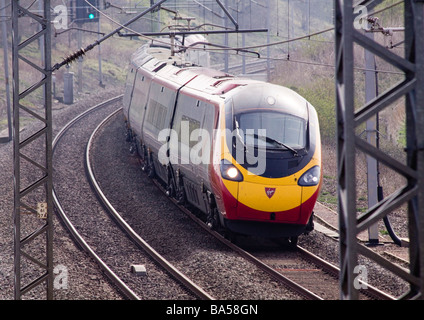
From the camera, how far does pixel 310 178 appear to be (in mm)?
13328

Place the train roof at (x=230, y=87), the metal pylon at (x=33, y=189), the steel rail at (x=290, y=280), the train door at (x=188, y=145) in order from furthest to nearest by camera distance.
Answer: the train door at (x=188, y=145) < the train roof at (x=230, y=87) < the steel rail at (x=290, y=280) < the metal pylon at (x=33, y=189)

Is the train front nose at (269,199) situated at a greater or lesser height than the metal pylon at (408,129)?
lesser

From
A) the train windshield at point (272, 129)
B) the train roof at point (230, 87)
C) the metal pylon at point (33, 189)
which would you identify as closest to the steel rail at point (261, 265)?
the train windshield at point (272, 129)

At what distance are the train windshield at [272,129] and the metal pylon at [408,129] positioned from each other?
7361 mm

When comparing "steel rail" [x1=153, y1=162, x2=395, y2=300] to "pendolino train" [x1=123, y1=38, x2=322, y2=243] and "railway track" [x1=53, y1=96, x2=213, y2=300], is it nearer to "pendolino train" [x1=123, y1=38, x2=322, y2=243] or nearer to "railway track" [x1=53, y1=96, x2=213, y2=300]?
"pendolino train" [x1=123, y1=38, x2=322, y2=243]

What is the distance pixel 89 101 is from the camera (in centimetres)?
3703

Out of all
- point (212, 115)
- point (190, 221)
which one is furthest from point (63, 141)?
point (212, 115)

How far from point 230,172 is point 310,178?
1491mm

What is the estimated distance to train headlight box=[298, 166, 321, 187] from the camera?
522 inches

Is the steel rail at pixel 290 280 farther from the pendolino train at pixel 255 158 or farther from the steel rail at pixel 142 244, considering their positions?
the steel rail at pixel 142 244

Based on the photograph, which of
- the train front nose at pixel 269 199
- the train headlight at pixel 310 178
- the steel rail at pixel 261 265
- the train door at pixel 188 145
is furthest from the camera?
the train door at pixel 188 145

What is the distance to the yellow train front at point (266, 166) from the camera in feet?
43.2

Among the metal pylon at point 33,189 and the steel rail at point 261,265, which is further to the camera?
the steel rail at point 261,265
